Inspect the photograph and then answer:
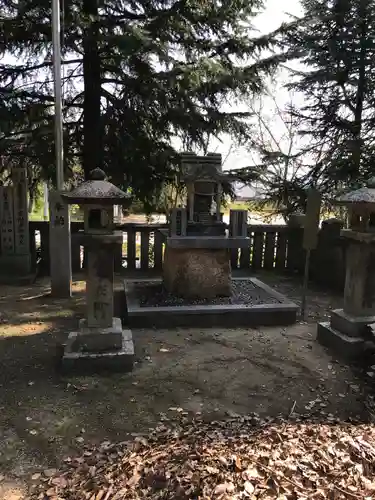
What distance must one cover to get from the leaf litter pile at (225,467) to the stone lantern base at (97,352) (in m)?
1.26

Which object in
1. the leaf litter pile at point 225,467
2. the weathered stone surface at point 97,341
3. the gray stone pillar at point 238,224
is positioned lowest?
the leaf litter pile at point 225,467

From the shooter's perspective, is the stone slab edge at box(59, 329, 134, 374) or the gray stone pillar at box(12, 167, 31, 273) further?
the gray stone pillar at box(12, 167, 31, 273)

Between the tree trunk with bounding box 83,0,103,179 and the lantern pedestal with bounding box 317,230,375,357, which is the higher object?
the tree trunk with bounding box 83,0,103,179

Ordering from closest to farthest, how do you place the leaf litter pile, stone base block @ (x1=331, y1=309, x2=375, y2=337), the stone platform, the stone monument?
1. the leaf litter pile
2. stone base block @ (x1=331, y1=309, x2=375, y2=337)
3. the stone platform
4. the stone monument

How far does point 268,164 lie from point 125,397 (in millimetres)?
6454

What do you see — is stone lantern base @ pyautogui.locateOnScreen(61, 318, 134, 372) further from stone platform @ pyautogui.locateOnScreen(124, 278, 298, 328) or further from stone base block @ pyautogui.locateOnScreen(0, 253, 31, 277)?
stone base block @ pyautogui.locateOnScreen(0, 253, 31, 277)

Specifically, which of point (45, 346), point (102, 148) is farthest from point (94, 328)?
point (102, 148)

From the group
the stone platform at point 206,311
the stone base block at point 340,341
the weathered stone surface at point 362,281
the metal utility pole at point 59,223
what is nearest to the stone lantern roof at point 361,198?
the weathered stone surface at point 362,281

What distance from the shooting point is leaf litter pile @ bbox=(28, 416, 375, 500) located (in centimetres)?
253

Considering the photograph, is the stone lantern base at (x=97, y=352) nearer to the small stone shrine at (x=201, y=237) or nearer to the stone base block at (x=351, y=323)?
the small stone shrine at (x=201, y=237)

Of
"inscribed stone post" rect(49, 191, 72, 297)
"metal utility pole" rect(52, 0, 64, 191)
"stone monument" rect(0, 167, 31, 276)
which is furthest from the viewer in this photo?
"stone monument" rect(0, 167, 31, 276)

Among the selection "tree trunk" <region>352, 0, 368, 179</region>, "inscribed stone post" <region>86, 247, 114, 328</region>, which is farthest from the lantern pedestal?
"tree trunk" <region>352, 0, 368, 179</region>

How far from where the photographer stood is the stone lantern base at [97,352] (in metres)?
4.46

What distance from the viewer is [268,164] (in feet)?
29.6
